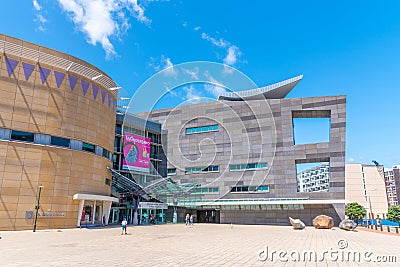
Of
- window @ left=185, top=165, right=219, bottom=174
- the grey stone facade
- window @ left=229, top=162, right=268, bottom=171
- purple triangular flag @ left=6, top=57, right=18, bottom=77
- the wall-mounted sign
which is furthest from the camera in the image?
window @ left=185, top=165, right=219, bottom=174

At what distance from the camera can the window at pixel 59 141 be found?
31000mm

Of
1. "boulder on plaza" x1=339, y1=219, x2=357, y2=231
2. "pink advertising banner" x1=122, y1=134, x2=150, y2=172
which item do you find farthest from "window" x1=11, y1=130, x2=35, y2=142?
"boulder on plaza" x1=339, y1=219, x2=357, y2=231

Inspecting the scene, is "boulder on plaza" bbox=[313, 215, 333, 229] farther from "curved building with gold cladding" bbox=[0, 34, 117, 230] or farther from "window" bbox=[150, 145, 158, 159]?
"window" bbox=[150, 145, 158, 159]

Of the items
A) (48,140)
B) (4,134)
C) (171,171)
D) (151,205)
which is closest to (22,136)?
(4,134)

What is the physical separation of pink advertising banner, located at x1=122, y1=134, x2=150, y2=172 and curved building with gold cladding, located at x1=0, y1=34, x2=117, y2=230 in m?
13.6

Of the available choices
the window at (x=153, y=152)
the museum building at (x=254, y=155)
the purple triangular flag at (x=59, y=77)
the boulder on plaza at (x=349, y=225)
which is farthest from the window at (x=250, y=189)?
the purple triangular flag at (x=59, y=77)

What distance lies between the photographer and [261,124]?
53406 mm

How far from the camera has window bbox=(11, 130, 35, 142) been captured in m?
28.5

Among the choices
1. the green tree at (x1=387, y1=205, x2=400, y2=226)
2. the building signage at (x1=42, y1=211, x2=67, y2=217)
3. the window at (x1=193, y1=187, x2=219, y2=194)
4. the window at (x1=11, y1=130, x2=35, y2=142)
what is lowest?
the green tree at (x1=387, y1=205, x2=400, y2=226)

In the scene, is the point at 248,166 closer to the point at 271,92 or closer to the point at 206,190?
the point at 206,190

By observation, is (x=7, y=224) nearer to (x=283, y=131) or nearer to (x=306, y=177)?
A: (x=283, y=131)

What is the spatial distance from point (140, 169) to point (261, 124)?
23.1 m

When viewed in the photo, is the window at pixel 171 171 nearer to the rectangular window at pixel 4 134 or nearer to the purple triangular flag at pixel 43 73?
the purple triangular flag at pixel 43 73

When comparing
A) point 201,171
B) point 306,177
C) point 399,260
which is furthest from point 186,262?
point 306,177
